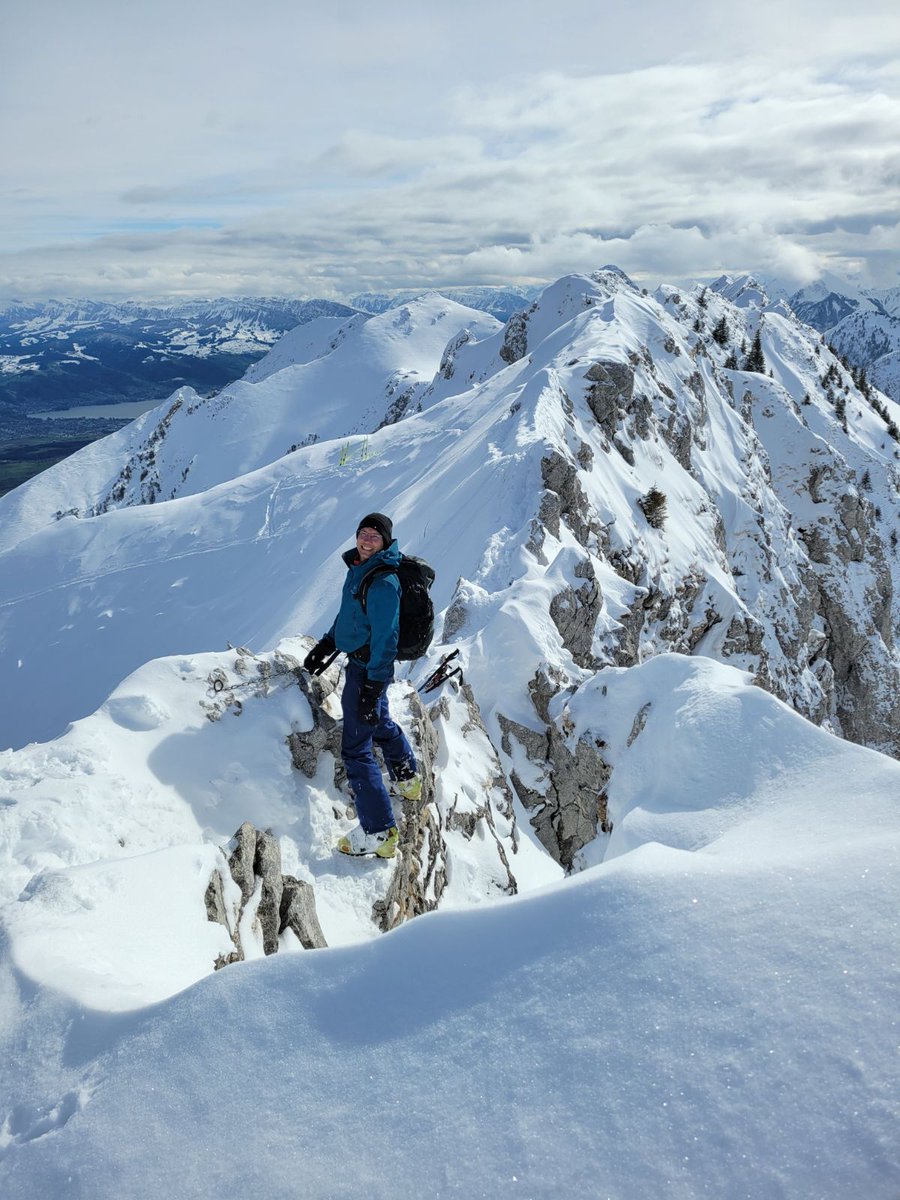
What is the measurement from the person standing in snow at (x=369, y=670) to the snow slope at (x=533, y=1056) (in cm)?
324

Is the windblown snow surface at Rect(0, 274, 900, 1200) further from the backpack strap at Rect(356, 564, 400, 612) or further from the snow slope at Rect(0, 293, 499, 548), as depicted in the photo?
the snow slope at Rect(0, 293, 499, 548)

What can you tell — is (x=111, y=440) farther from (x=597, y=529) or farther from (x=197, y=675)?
(x=197, y=675)

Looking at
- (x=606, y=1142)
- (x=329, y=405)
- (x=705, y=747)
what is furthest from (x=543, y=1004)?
(x=329, y=405)

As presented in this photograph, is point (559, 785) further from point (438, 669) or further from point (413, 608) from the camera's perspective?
point (413, 608)

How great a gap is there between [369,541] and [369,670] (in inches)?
49.4

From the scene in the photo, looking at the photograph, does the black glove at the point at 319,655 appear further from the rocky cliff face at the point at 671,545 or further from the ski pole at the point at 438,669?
the rocky cliff face at the point at 671,545

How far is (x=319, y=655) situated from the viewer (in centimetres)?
784

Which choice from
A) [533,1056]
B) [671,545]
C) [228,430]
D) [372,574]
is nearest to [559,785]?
[372,574]

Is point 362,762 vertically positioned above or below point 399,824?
above

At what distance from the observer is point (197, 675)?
314 inches

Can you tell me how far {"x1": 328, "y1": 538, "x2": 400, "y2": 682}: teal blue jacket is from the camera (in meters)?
6.53

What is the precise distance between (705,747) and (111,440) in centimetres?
11717

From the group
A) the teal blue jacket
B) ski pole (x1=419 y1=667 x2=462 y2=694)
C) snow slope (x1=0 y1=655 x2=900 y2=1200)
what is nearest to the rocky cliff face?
ski pole (x1=419 y1=667 x2=462 y2=694)

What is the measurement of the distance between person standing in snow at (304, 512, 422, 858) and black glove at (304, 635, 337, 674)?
601mm
